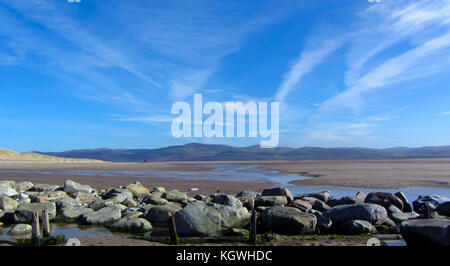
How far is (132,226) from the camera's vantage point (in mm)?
11891

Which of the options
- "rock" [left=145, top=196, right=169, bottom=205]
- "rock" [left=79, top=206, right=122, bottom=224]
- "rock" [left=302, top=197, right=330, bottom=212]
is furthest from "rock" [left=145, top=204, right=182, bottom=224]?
"rock" [left=302, top=197, right=330, bottom=212]

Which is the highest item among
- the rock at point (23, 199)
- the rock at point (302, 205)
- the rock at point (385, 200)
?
the rock at point (385, 200)

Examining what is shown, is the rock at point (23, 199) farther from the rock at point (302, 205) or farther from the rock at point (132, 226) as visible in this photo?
the rock at point (302, 205)

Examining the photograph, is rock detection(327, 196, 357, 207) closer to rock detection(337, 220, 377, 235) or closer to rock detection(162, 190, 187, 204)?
rock detection(337, 220, 377, 235)

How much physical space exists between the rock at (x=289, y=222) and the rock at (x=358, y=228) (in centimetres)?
118

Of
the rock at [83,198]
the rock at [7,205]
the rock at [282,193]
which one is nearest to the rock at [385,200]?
the rock at [282,193]

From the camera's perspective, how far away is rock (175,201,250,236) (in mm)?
11094

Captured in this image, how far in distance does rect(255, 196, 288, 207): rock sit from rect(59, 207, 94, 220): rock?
26.4ft

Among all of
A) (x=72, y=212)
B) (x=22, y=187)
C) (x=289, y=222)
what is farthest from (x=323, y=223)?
(x=22, y=187)

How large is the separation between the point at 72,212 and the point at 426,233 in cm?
1340

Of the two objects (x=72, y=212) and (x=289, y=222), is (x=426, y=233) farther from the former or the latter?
(x=72, y=212)

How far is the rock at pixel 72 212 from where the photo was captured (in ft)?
44.5

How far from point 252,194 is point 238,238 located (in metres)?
7.18
